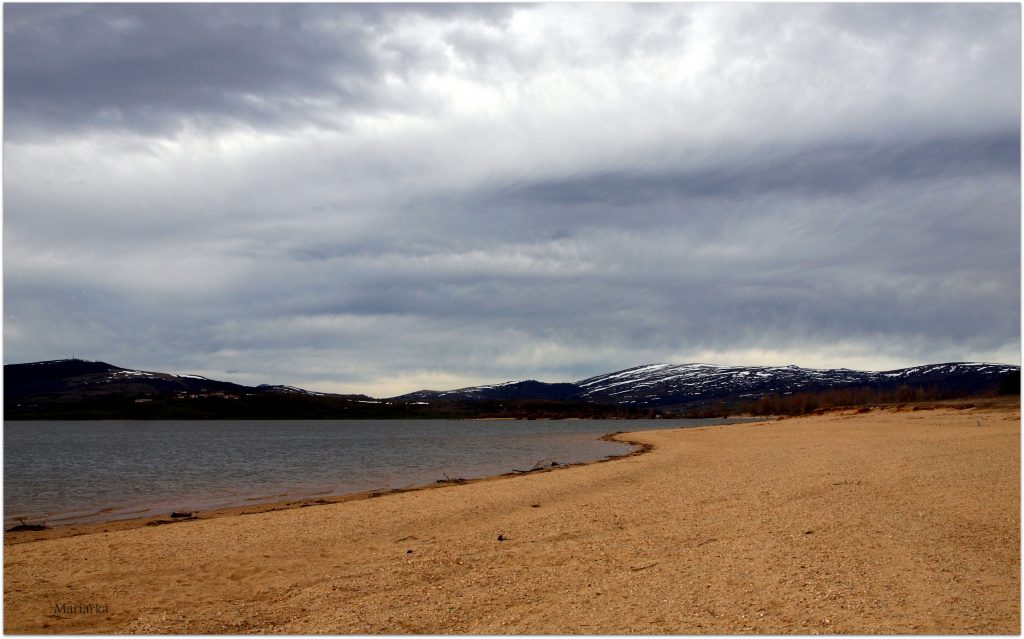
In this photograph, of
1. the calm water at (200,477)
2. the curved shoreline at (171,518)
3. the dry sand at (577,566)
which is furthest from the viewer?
the calm water at (200,477)

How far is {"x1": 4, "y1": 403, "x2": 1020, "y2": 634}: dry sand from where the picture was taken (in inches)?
357

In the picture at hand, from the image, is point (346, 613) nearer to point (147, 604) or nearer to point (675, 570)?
point (147, 604)

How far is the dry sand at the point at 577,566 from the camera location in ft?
29.8

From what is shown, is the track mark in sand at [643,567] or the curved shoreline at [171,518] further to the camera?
the curved shoreline at [171,518]

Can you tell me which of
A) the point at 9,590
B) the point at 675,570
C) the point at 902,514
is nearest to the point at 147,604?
the point at 9,590

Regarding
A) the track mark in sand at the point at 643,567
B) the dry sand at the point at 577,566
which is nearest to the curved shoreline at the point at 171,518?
the dry sand at the point at 577,566

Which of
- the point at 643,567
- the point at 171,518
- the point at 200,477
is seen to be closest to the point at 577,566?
the point at 643,567

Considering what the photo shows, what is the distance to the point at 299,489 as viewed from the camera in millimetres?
29719

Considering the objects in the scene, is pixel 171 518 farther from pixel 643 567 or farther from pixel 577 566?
pixel 643 567

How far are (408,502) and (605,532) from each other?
903 centimetres

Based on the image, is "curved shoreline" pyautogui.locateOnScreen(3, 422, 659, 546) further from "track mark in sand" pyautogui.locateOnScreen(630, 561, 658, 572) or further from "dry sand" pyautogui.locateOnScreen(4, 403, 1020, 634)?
"track mark in sand" pyautogui.locateOnScreen(630, 561, 658, 572)

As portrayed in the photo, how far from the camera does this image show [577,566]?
12.0 m

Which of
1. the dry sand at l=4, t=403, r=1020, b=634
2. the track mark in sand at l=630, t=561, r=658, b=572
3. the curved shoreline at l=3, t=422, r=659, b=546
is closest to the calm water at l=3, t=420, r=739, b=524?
the curved shoreline at l=3, t=422, r=659, b=546

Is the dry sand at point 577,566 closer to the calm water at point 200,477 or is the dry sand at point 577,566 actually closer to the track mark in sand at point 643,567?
the track mark in sand at point 643,567
